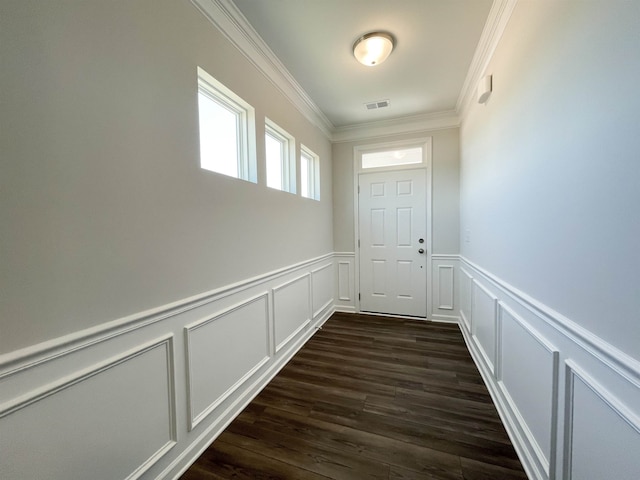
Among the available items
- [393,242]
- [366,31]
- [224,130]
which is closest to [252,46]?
[224,130]

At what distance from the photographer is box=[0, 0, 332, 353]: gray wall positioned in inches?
31.3

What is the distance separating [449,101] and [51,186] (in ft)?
11.7

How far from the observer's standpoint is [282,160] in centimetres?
270

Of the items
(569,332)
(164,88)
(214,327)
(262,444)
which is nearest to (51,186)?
(164,88)

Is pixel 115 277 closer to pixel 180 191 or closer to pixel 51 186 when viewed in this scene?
pixel 51 186

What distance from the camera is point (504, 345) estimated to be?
1690 mm

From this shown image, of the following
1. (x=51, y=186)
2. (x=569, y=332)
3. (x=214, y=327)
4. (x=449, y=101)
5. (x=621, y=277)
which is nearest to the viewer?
(x=621, y=277)

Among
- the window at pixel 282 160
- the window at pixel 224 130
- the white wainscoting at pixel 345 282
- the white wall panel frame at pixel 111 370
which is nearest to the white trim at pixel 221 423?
the white wall panel frame at pixel 111 370

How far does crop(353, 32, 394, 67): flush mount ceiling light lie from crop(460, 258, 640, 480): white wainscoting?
1.94m

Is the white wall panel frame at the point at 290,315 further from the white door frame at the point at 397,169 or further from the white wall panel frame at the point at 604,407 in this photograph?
the white wall panel frame at the point at 604,407

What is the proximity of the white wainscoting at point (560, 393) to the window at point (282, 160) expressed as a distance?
204 centimetres

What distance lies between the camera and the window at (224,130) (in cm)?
166

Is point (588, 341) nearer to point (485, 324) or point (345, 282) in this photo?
point (485, 324)

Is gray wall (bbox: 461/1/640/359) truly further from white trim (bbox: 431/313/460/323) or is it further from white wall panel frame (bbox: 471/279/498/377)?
white trim (bbox: 431/313/460/323)
